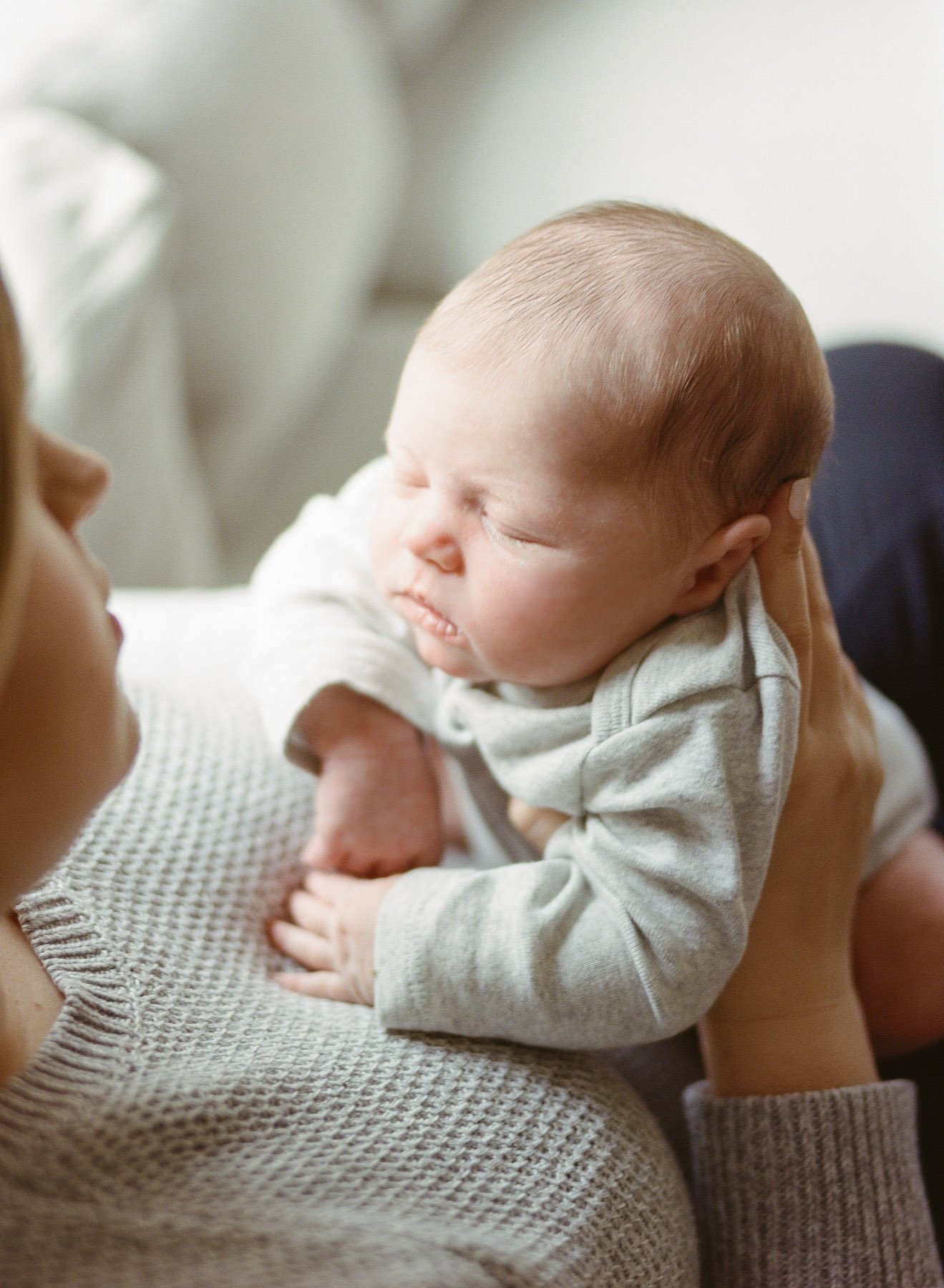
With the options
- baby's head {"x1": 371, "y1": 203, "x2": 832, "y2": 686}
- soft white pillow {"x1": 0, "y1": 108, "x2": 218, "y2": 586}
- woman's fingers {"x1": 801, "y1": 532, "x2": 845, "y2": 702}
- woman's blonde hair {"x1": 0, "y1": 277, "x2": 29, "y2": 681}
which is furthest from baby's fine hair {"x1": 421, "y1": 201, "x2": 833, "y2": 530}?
soft white pillow {"x1": 0, "y1": 108, "x2": 218, "y2": 586}

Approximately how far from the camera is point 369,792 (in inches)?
32.5

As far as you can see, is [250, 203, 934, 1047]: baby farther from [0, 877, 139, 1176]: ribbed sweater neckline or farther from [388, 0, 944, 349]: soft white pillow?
[388, 0, 944, 349]: soft white pillow

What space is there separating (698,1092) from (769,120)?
1.53 m

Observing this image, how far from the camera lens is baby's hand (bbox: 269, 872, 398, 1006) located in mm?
750

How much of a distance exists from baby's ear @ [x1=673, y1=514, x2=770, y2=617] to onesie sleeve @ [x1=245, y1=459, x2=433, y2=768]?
230 millimetres

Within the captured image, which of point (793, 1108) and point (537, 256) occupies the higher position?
point (537, 256)

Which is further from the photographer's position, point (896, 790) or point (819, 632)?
point (896, 790)

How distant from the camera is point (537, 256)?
2.40 ft

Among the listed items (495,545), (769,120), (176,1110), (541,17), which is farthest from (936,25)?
(176,1110)

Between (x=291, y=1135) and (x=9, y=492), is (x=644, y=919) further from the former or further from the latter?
(x=9, y=492)

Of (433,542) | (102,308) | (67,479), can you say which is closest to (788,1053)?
(433,542)

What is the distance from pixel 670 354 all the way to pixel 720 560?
0.14 metres

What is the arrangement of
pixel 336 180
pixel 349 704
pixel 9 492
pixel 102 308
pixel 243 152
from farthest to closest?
1. pixel 336 180
2. pixel 243 152
3. pixel 102 308
4. pixel 349 704
5. pixel 9 492

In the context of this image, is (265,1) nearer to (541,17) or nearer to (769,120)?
(541,17)
